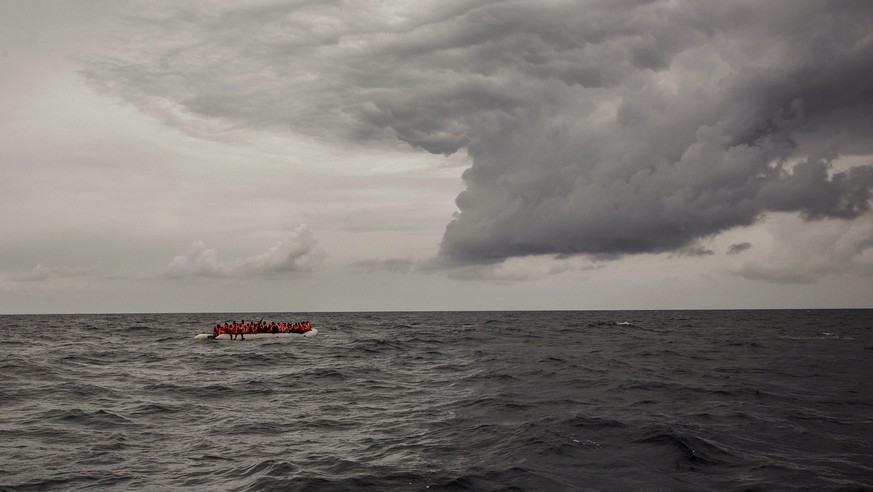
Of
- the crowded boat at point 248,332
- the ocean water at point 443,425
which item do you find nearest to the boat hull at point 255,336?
the crowded boat at point 248,332

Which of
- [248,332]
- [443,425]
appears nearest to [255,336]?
Result: [248,332]

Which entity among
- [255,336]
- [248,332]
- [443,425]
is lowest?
[255,336]

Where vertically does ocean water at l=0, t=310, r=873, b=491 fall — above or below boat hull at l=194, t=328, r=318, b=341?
above

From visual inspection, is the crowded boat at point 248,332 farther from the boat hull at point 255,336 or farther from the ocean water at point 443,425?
the ocean water at point 443,425

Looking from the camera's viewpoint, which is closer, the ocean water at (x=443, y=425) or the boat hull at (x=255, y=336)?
the ocean water at (x=443, y=425)

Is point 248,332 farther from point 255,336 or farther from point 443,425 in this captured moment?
point 443,425

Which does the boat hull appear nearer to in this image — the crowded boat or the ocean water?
the crowded boat

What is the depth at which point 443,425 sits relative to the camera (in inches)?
837

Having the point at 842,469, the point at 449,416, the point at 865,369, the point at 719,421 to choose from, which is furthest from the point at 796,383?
the point at 449,416

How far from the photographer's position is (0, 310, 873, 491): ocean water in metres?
15.0

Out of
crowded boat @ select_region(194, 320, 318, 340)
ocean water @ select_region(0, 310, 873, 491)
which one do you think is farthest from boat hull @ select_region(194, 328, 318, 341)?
ocean water @ select_region(0, 310, 873, 491)

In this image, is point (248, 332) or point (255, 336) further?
point (248, 332)

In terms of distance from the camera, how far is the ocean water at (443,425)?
1498 centimetres

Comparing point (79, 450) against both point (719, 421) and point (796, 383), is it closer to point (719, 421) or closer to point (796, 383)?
point (719, 421)
